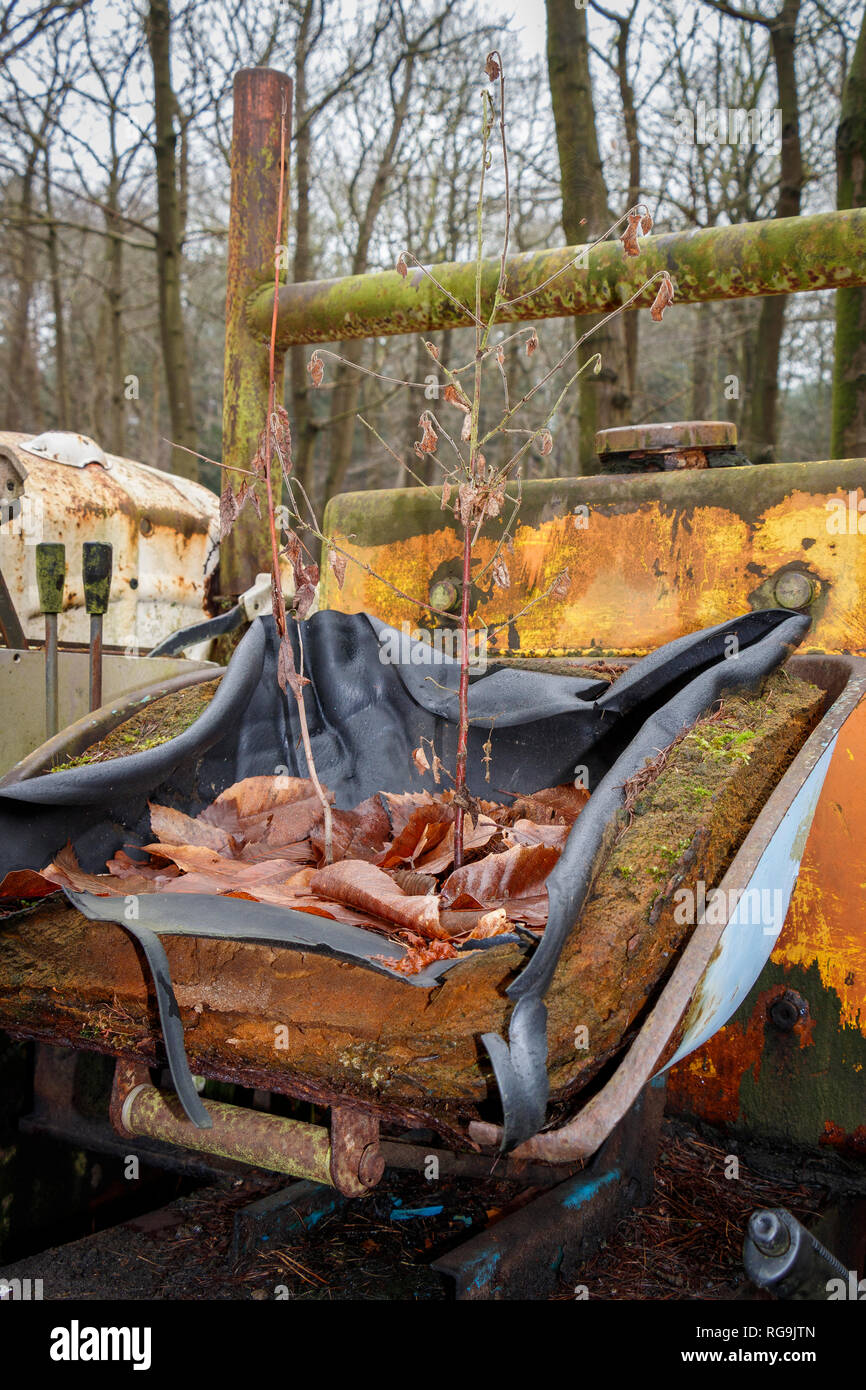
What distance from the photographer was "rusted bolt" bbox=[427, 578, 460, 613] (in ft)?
9.21

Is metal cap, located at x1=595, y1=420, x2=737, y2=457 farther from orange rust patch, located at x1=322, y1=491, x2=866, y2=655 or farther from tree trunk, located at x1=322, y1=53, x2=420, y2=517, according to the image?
tree trunk, located at x1=322, y1=53, x2=420, y2=517

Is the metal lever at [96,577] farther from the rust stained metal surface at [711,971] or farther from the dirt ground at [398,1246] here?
the rust stained metal surface at [711,971]

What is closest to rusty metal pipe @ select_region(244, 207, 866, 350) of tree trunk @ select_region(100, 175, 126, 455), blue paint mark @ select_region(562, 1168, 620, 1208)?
blue paint mark @ select_region(562, 1168, 620, 1208)

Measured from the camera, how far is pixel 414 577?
2.90 meters

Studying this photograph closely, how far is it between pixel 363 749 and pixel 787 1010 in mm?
1005

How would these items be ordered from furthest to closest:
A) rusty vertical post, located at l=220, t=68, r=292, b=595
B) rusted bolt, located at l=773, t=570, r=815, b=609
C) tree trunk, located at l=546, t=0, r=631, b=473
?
tree trunk, located at l=546, t=0, r=631, b=473 < rusty vertical post, located at l=220, t=68, r=292, b=595 < rusted bolt, located at l=773, t=570, r=815, b=609

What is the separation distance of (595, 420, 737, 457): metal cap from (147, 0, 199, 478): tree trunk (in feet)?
23.4

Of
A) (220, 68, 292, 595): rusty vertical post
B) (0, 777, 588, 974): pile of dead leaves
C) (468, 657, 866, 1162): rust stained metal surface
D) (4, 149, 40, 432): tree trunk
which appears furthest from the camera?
(4, 149, 40, 432): tree trunk

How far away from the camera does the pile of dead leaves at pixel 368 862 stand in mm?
1460

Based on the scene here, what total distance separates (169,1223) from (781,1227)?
4.10 feet

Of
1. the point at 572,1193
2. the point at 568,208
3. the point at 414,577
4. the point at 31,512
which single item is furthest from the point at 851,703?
the point at 568,208

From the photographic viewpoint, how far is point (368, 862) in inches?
66.7

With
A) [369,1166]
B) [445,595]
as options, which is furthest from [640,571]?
[369,1166]
